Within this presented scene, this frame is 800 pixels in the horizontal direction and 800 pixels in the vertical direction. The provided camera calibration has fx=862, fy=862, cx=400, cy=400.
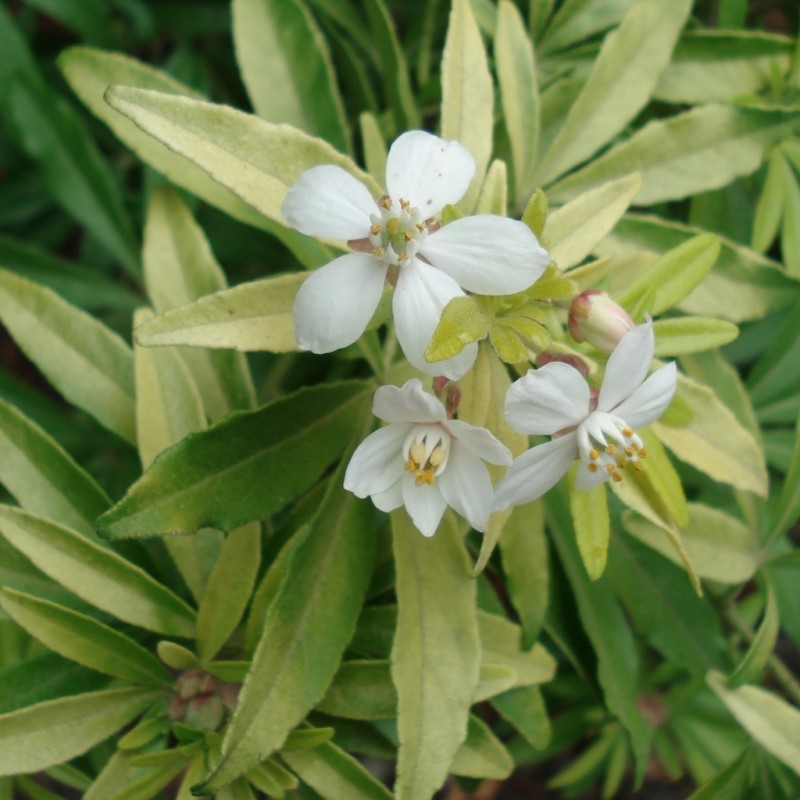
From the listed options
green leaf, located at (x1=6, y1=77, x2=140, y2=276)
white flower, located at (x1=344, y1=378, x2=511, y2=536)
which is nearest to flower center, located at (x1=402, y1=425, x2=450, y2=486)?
white flower, located at (x1=344, y1=378, x2=511, y2=536)

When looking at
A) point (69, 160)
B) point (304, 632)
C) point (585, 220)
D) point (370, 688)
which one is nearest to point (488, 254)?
point (585, 220)

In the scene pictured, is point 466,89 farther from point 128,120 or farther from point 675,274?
point 128,120

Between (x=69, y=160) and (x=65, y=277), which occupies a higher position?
(x=69, y=160)

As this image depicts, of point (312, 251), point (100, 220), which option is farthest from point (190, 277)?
point (100, 220)

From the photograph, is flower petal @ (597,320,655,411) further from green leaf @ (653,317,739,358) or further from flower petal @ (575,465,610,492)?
green leaf @ (653,317,739,358)

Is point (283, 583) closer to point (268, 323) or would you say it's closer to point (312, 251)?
point (268, 323)

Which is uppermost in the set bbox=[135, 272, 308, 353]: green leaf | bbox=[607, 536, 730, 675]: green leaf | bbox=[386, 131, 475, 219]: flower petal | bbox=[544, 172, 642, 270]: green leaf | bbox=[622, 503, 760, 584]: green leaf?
bbox=[386, 131, 475, 219]: flower petal

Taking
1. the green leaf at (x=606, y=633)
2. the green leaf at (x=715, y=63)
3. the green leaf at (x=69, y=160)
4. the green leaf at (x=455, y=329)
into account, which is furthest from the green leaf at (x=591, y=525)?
the green leaf at (x=69, y=160)
